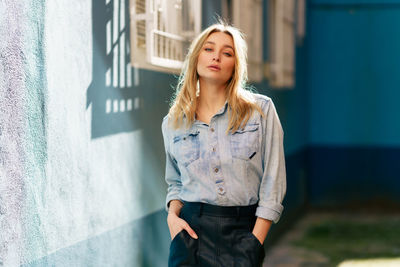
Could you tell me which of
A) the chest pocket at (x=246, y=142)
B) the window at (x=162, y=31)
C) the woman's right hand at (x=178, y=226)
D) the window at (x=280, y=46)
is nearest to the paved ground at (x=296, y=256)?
the window at (x=280, y=46)

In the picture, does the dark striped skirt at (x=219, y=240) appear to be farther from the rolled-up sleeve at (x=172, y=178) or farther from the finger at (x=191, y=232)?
the rolled-up sleeve at (x=172, y=178)

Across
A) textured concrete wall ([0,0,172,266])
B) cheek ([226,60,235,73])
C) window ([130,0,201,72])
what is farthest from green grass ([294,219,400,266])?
cheek ([226,60,235,73])

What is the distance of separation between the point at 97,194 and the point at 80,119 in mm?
394

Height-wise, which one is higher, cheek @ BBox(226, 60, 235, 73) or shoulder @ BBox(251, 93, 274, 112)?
cheek @ BBox(226, 60, 235, 73)

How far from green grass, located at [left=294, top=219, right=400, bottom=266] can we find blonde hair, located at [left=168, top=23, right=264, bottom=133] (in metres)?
4.22

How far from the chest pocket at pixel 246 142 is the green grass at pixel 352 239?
13.8ft

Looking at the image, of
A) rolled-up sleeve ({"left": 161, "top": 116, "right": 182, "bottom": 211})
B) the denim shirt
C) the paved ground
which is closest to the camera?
the denim shirt

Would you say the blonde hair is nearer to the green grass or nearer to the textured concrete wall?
the textured concrete wall

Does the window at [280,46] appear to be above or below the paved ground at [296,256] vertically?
above

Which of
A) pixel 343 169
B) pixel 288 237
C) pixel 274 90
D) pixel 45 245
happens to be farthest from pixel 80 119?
pixel 343 169

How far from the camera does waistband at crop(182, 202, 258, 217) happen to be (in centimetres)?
248

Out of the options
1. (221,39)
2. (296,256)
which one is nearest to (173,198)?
(221,39)

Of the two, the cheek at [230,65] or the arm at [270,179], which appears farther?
the cheek at [230,65]

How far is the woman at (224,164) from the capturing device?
2457 mm
